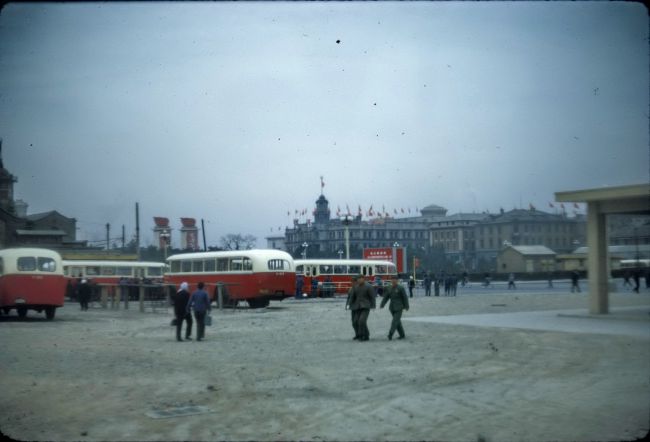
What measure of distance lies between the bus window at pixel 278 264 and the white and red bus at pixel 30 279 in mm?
12893

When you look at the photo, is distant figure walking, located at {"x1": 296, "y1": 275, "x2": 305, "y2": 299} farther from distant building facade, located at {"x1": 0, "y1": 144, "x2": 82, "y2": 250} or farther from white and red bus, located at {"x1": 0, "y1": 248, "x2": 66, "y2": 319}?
white and red bus, located at {"x1": 0, "y1": 248, "x2": 66, "y2": 319}

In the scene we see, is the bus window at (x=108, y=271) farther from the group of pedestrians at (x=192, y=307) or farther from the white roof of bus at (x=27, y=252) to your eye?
the group of pedestrians at (x=192, y=307)

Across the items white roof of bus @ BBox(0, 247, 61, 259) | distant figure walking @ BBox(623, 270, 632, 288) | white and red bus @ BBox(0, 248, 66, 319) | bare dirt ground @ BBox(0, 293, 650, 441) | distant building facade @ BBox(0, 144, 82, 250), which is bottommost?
bare dirt ground @ BBox(0, 293, 650, 441)

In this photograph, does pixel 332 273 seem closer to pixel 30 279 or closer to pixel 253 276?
pixel 253 276

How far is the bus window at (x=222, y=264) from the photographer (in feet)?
133

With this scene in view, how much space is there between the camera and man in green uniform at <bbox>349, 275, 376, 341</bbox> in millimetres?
19203

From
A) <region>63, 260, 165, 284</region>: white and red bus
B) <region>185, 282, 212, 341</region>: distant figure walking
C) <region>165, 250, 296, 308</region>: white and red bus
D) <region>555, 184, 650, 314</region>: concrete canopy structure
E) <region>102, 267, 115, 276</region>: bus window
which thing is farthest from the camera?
<region>102, 267, 115, 276</region>: bus window

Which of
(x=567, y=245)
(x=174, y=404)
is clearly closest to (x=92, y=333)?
(x=174, y=404)

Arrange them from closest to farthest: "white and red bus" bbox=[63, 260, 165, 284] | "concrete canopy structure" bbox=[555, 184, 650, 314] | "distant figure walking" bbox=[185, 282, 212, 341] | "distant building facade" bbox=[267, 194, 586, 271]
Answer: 1. "distant figure walking" bbox=[185, 282, 212, 341]
2. "concrete canopy structure" bbox=[555, 184, 650, 314]
3. "white and red bus" bbox=[63, 260, 165, 284]
4. "distant building facade" bbox=[267, 194, 586, 271]

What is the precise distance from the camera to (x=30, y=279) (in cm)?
2777

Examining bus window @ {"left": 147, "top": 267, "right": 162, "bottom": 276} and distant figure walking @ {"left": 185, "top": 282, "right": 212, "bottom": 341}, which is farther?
bus window @ {"left": 147, "top": 267, "right": 162, "bottom": 276}

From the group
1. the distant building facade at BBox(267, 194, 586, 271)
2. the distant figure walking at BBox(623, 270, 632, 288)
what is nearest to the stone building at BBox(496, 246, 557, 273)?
the distant building facade at BBox(267, 194, 586, 271)

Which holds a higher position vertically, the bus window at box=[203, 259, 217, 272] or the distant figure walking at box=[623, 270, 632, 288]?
the bus window at box=[203, 259, 217, 272]

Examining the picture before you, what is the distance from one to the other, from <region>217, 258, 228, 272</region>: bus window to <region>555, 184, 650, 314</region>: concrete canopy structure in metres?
21.1
